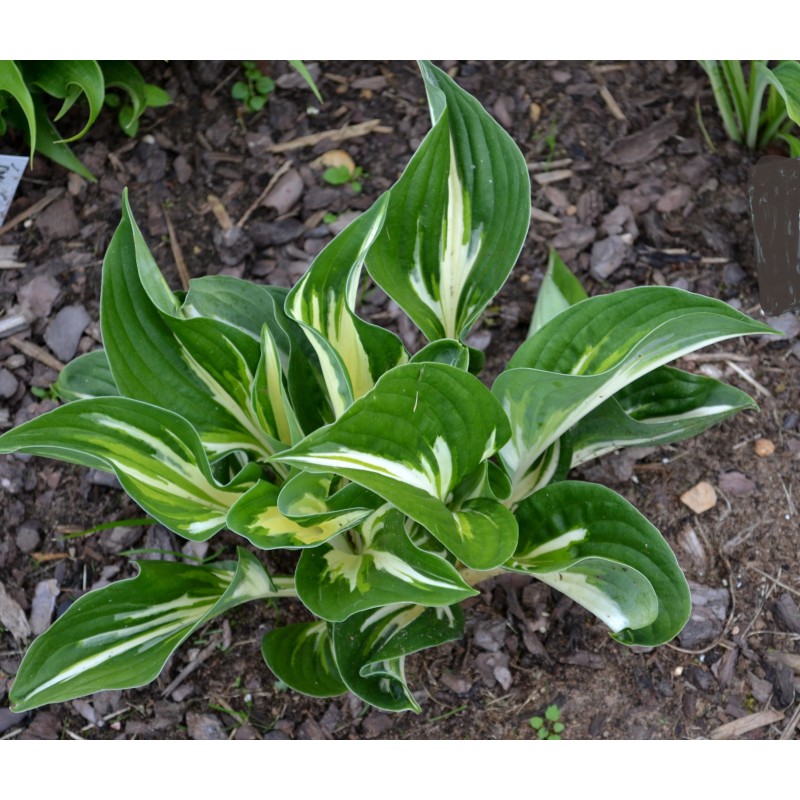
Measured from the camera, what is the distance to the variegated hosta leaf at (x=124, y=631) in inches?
43.0

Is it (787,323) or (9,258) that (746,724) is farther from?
(9,258)

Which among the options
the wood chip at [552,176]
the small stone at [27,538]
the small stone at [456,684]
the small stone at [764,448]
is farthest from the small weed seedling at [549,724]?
the wood chip at [552,176]

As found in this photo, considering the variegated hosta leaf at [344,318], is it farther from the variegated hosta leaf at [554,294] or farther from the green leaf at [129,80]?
the green leaf at [129,80]

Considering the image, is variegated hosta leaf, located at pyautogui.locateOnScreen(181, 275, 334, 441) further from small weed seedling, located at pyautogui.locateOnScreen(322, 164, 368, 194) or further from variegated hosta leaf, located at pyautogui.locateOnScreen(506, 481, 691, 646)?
small weed seedling, located at pyautogui.locateOnScreen(322, 164, 368, 194)

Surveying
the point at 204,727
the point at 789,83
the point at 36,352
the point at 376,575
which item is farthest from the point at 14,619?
the point at 789,83

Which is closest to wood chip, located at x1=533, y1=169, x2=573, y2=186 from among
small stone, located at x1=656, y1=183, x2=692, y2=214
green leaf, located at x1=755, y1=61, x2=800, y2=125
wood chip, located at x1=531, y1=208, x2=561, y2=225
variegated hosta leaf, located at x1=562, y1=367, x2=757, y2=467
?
wood chip, located at x1=531, y1=208, x2=561, y2=225

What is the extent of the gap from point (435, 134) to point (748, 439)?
784mm

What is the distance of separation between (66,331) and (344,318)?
708 mm

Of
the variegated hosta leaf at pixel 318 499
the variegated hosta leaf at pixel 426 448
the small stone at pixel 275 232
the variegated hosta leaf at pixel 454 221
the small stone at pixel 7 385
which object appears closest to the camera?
the variegated hosta leaf at pixel 426 448

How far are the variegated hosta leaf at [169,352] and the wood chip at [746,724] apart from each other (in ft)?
2.70

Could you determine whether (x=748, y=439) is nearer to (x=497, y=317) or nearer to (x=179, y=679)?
(x=497, y=317)

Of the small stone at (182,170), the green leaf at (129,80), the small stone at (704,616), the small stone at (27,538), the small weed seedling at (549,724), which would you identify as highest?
the green leaf at (129,80)

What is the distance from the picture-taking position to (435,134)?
120 centimetres

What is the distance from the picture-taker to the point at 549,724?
136 centimetres
